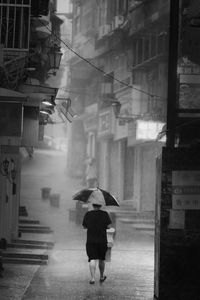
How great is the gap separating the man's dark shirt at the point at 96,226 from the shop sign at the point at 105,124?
24.9m

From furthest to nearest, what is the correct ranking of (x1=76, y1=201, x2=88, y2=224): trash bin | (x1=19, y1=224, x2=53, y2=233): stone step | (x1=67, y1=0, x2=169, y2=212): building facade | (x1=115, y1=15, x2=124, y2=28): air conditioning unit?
(x1=115, y1=15, x2=124, y2=28): air conditioning unit → (x1=67, y1=0, x2=169, y2=212): building facade → (x1=76, y1=201, x2=88, y2=224): trash bin → (x1=19, y1=224, x2=53, y2=233): stone step

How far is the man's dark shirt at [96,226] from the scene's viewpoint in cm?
1322

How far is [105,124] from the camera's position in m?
39.3

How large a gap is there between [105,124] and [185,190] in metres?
29.0

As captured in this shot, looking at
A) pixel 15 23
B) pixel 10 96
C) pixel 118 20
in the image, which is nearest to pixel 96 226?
pixel 10 96

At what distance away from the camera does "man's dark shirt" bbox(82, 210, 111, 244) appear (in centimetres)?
Answer: 1322

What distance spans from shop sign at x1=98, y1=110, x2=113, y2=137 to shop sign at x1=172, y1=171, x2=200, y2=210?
27591 millimetres

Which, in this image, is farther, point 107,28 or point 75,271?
point 107,28

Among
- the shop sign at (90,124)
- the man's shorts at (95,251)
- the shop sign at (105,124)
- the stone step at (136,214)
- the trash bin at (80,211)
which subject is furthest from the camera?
the shop sign at (90,124)

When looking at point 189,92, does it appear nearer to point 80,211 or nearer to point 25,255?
point 25,255

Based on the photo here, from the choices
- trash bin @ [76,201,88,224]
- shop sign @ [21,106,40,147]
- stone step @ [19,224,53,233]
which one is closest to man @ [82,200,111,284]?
shop sign @ [21,106,40,147]

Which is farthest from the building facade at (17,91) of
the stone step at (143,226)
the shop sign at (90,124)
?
the shop sign at (90,124)

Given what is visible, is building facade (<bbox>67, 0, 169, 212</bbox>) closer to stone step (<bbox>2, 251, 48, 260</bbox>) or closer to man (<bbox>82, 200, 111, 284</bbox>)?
stone step (<bbox>2, 251, 48, 260</bbox>)

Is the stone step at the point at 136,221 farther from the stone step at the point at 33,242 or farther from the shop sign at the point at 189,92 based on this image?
the shop sign at the point at 189,92
